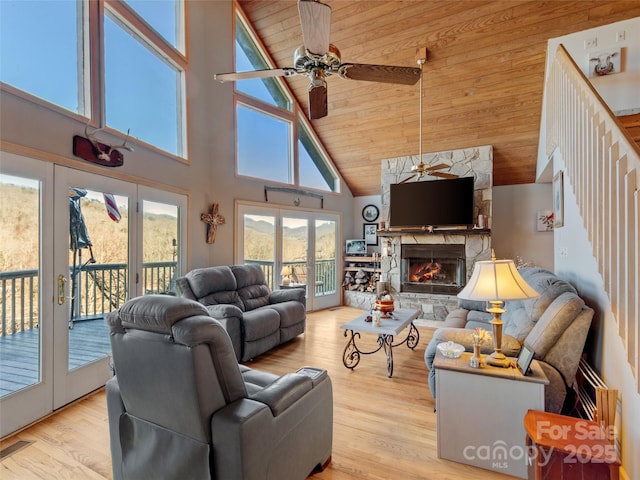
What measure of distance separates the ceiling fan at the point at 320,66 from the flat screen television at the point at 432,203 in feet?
10.5

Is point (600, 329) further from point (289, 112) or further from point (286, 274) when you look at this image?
point (289, 112)

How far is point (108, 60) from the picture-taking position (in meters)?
3.42

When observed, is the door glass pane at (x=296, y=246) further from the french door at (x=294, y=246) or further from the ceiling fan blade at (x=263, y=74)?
the ceiling fan blade at (x=263, y=74)

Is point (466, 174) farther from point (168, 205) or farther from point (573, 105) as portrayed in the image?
point (168, 205)

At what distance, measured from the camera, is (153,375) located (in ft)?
4.77

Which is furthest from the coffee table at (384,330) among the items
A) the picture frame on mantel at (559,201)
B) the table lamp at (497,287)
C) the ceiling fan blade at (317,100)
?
the ceiling fan blade at (317,100)

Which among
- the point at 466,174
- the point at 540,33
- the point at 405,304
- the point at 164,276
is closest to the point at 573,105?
the point at 540,33

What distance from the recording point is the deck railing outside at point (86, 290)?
2432mm

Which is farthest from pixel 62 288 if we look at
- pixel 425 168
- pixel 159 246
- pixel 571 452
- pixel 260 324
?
pixel 425 168

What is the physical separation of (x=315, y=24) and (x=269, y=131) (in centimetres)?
405

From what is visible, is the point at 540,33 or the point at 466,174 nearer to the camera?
the point at 540,33

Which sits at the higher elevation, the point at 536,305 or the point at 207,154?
the point at 207,154

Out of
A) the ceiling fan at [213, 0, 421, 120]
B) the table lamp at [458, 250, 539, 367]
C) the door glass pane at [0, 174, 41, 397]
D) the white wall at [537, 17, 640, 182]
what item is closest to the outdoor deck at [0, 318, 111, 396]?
the door glass pane at [0, 174, 41, 397]

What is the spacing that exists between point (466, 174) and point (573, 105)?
3.06m
